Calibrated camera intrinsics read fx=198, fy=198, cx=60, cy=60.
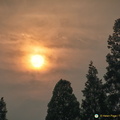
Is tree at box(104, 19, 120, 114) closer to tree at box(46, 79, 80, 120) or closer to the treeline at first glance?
the treeline

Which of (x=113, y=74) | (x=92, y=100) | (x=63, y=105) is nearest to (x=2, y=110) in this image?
(x=63, y=105)

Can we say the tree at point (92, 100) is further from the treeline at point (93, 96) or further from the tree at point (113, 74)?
the tree at point (113, 74)

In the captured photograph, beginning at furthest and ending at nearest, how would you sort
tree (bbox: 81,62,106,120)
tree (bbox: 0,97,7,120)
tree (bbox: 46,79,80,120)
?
1. tree (bbox: 0,97,7,120)
2. tree (bbox: 46,79,80,120)
3. tree (bbox: 81,62,106,120)

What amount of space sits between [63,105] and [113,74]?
14.8 m

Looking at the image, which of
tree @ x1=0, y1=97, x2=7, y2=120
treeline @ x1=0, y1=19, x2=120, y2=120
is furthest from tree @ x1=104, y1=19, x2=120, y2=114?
tree @ x1=0, y1=97, x2=7, y2=120

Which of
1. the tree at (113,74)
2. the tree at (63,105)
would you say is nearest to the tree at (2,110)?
the tree at (63,105)

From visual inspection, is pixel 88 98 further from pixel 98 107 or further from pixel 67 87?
pixel 67 87

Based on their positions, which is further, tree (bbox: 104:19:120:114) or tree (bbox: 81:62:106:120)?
tree (bbox: 81:62:106:120)

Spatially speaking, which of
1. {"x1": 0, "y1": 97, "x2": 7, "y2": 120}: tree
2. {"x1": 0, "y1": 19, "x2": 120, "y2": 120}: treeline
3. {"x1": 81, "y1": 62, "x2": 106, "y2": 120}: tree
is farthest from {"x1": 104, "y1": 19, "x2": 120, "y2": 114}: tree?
{"x1": 0, "y1": 97, "x2": 7, "y2": 120}: tree

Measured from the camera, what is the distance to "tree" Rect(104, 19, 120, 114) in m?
33.2

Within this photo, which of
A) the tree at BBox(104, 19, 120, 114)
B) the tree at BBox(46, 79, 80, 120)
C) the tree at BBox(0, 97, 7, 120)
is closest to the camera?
the tree at BBox(104, 19, 120, 114)

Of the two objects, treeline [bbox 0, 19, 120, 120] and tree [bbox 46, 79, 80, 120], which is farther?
tree [bbox 46, 79, 80, 120]

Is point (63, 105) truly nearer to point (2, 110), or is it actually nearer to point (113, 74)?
point (113, 74)

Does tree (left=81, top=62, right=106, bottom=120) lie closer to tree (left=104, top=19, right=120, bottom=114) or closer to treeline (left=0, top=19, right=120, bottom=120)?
treeline (left=0, top=19, right=120, bottom=120)
